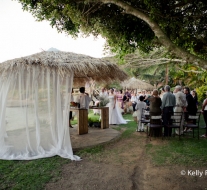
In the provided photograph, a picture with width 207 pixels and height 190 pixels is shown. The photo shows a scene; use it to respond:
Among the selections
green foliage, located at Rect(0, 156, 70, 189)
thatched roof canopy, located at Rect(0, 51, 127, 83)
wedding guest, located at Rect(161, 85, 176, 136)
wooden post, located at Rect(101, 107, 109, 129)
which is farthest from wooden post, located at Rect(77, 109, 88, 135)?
wedding guest, located at Rect(161, 85, 176, 136)

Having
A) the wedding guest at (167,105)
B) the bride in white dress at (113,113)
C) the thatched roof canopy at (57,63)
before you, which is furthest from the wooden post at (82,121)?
the wedding guest at (167,105)

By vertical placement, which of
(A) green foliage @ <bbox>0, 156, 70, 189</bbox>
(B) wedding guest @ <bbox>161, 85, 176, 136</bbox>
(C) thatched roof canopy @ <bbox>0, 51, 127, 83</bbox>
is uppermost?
(C) thatched roof canopy @ <bbox>0, 51, 127, 83</bbox>

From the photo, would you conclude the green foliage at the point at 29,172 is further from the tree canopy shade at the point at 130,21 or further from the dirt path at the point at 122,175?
the tree canopy shade at the point at 130,21

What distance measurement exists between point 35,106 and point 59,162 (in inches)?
77.5

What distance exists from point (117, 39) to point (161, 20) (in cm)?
220

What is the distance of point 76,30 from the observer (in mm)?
8203

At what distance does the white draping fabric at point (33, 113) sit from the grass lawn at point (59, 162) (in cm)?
66

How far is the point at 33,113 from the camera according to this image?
20.8 feet

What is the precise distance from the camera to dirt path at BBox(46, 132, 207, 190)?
405 centimetres

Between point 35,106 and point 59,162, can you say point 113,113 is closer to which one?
point 35,106

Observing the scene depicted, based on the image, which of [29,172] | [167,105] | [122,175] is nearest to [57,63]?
[29,172]

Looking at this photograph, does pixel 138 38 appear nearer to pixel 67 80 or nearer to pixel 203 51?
pixel 203 51

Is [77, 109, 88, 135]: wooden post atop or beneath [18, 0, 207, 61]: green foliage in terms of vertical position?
beneath

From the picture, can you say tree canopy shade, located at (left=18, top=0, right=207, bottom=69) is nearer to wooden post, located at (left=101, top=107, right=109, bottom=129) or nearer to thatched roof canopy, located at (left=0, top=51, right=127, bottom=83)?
thatched roof canopy, located at (left=0, top=51, right=127, bottom=83)
